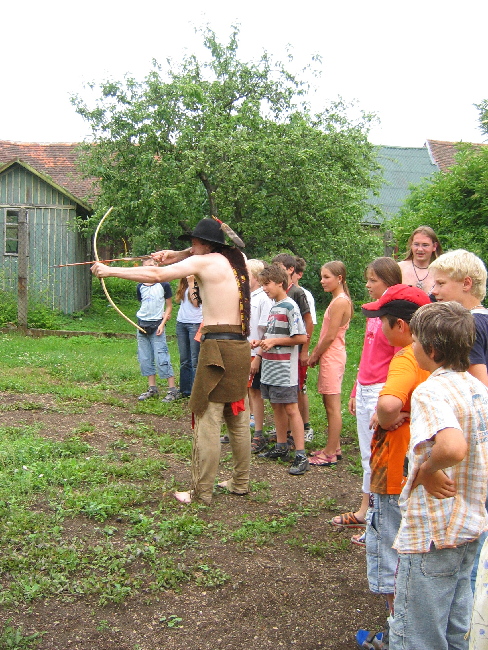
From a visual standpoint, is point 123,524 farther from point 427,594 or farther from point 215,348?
point 427,594

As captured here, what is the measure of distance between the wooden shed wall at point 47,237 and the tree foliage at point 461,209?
10231 mm

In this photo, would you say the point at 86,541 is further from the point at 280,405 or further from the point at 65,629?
the point at 280,405

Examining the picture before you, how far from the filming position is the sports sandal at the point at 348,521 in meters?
4.70

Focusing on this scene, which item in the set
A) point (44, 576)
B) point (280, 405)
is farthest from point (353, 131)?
point (44, 576)

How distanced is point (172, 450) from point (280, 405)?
115 cm

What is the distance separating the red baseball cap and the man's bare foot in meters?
2.36

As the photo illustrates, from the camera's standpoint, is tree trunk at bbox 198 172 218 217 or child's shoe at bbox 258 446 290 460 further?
tree trunk at bbox 198 172 218 217

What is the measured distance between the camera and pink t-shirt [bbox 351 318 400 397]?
13.4 ft

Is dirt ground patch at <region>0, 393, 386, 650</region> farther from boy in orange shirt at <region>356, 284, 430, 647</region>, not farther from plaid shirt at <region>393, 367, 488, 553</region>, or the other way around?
plaid shirt at <region>393, 367, 488, 553</region>

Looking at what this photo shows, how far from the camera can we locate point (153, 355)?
871cm

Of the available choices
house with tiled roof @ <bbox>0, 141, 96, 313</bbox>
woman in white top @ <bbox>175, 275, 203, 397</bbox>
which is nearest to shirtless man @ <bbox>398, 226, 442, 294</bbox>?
woman in white top @ <bbox>175, 275, 203, 397</bbox>

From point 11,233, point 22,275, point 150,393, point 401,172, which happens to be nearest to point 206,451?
point 150,393

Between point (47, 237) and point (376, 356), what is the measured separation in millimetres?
14856

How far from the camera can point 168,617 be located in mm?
3486
